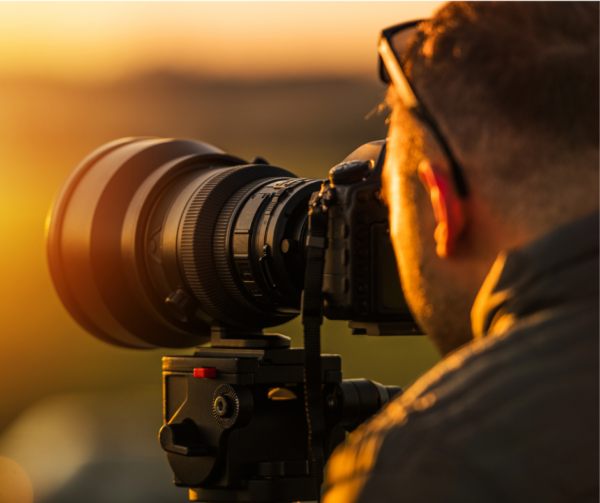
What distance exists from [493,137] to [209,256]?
3.41ft

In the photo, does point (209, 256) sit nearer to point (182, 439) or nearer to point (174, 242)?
point (174, 242)

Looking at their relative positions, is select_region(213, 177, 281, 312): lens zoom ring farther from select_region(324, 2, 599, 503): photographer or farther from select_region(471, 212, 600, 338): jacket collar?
select_region(471, 212, 600, 338): jacket collar

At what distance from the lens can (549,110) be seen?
0.76 metres

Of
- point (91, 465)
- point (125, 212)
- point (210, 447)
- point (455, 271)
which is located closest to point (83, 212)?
point (125, 212)

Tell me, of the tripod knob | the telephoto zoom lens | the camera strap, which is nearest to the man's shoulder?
the camera strap

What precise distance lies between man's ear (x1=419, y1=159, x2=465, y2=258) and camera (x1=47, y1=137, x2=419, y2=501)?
0.64m

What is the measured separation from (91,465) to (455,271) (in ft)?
15.9

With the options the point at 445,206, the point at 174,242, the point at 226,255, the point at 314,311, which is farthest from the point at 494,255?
the point at 174,242

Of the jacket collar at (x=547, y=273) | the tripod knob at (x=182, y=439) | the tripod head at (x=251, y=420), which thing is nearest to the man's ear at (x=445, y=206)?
the jacket collar at (x=547, y=273)

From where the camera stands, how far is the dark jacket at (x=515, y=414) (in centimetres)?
58

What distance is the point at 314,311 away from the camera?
1.49m

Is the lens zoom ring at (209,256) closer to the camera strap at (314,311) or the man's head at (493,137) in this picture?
the camera strap at (314,311)

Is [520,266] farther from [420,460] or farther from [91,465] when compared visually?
[91,465]

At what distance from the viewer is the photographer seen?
1.92 feet
